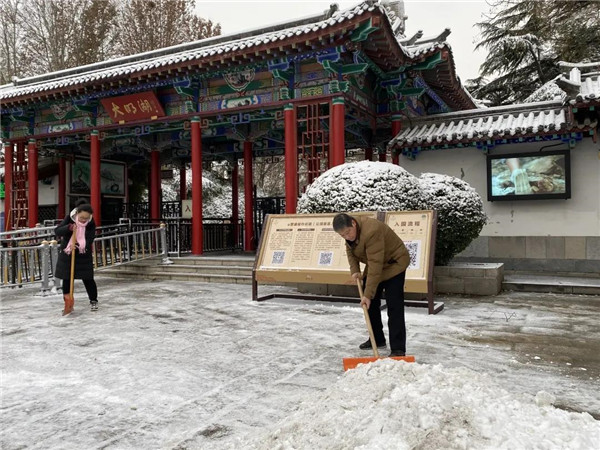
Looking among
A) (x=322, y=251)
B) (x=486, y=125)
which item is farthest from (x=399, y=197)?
(x=486, y=125)

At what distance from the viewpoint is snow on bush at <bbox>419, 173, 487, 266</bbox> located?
765 centimetres

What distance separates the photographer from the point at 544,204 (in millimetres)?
9195

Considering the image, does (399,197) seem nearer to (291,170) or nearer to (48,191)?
(291,170)

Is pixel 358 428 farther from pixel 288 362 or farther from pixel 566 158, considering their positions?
pixel 566 158

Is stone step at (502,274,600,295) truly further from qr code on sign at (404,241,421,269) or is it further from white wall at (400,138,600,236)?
qr code on sign at (404,241,421,269)

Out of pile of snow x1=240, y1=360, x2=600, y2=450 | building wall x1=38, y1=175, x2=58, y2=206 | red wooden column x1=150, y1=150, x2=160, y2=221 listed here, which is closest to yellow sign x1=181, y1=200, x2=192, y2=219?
red wooden column x1=150, y1=150, x2=160, y2=221

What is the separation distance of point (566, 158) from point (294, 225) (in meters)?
5.64

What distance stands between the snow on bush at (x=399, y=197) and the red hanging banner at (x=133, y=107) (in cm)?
626

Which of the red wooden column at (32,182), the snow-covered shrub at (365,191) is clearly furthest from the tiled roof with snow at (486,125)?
the red wooden column at (32,182)

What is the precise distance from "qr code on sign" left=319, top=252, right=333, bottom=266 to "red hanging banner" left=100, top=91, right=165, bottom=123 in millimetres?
7279

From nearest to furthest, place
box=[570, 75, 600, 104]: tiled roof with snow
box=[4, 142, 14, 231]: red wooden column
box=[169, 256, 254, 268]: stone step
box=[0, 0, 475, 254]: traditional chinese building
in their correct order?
box=[570, 75, 600, 104]: tiled roof with snow → box=[0, 0, 475, 254]: traditional chinese building → box=[169, 256, 254, 268]: stone step → box=[4, 142, 14, 231]: red wooden column

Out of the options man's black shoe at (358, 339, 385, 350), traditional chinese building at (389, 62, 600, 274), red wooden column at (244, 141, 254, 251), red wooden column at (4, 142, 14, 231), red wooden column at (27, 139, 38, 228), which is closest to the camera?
man's black shoe at (358, 339, 385, 350)

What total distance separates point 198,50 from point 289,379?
399 inches

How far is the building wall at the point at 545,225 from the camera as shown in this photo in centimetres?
887
